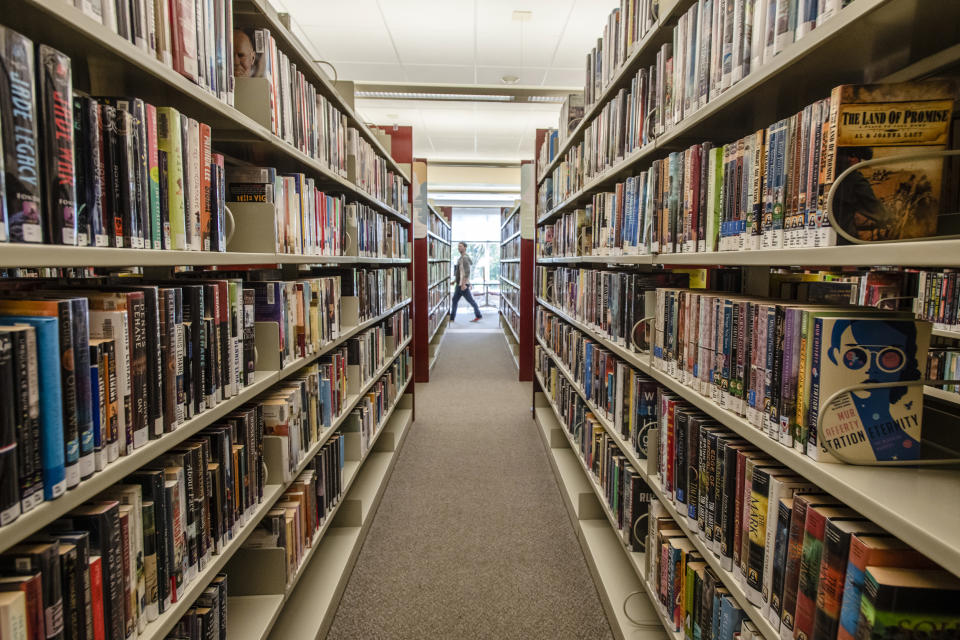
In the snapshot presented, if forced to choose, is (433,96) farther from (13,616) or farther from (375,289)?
(13,616)

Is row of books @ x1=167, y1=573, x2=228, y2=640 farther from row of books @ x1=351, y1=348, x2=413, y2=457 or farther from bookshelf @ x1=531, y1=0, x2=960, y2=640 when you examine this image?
row of books @ x1=351, y1=348, x2=413, y2=457

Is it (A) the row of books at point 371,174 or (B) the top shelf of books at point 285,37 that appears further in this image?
(A) the row of books at point 371,174

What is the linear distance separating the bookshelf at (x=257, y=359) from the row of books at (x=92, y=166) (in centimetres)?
4

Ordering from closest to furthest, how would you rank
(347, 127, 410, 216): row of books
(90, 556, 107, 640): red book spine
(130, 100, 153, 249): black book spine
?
(90, 556, 107, 640): red book spine < (130, 100, 153, 249): black book spine < (347, 127, 410, 216): row of books

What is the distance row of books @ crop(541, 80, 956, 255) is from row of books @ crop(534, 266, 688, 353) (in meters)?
0.51

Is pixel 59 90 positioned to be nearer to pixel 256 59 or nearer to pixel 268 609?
pixel 256 59

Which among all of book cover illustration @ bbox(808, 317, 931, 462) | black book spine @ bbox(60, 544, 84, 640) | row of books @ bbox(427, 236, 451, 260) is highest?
row of books @ bbox(427, 236, 451, 260)

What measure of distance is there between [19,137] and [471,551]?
217 centimetres

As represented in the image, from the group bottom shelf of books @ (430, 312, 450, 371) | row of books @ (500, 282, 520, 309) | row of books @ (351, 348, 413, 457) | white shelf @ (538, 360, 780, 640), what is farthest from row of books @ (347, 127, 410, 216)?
bottom shelf of books @ (430, 312, 450, 371)

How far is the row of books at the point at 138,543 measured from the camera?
73 cm

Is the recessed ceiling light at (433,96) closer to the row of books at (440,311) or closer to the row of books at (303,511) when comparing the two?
the row of books at (440,311)

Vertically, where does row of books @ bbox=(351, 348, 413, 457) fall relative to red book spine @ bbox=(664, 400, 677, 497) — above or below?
below

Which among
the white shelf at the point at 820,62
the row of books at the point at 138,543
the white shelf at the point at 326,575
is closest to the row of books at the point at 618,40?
the white shelf at the point at 820,62

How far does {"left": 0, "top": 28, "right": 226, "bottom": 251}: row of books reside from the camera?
67 cm
